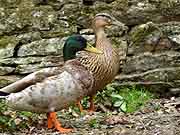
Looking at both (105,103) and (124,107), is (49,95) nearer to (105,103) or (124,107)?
(124,107)

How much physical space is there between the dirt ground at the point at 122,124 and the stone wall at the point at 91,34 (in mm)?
1546

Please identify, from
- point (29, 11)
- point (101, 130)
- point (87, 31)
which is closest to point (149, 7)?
point (87, 31)

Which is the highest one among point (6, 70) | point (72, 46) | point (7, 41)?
point (72, 46)

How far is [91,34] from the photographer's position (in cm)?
858

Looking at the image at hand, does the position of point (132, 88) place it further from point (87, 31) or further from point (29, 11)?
point (29, 11)

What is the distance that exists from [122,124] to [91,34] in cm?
274

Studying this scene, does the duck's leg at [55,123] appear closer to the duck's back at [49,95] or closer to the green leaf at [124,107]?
the duck's back at [49,95]

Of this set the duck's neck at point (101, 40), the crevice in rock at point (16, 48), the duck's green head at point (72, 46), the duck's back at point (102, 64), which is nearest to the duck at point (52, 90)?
the duck's green head at point (72, 46)

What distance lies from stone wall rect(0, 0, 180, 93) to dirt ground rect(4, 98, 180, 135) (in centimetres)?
155

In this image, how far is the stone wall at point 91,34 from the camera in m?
8.42

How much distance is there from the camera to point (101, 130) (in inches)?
230

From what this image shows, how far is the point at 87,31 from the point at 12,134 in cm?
308

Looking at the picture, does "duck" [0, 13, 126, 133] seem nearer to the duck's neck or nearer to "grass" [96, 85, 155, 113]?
the duck's neck

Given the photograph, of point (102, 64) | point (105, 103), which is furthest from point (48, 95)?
point (105, 103)
